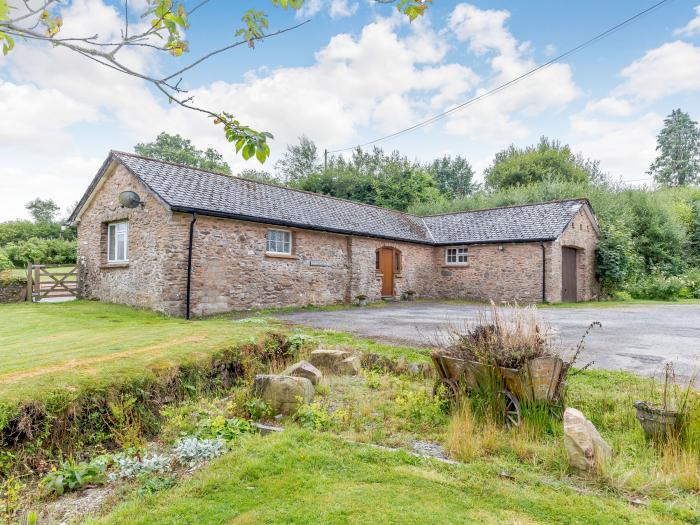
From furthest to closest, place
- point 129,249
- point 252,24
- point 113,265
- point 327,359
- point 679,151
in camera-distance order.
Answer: point 679,151, point 113,265, point 129,249, point 327,359, point 252,24

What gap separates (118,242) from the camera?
46.1 ft

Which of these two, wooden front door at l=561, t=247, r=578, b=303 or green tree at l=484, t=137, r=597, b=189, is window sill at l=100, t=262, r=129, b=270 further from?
green tree at l=484, t=137, r=597, b=189

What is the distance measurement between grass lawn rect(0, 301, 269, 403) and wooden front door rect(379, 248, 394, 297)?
979 centimetres

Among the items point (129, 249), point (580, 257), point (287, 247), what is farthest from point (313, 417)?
point (580, 257)

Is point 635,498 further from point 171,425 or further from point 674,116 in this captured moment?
point 674,116

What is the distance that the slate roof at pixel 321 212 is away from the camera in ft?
42.8

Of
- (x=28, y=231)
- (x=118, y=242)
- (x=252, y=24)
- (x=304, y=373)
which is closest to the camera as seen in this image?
(x=252, y=24)

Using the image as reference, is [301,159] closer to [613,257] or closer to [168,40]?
[613,257]

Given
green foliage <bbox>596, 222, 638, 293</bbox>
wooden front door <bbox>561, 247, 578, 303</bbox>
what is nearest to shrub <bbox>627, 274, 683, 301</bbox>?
green foliage <bbox>596, 222, 638, 293</bbox>

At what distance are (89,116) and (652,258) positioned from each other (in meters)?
26.7

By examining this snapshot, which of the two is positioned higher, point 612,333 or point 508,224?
point 508,224

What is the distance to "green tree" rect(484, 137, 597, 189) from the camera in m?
35.6

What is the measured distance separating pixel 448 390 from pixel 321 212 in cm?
1278

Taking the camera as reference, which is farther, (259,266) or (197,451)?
(259,266)
